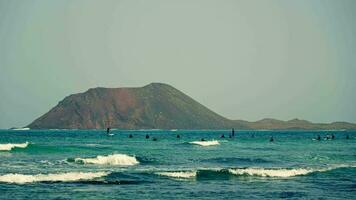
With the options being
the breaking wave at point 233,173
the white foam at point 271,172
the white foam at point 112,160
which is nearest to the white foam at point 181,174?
the breaking wave at point 233,173

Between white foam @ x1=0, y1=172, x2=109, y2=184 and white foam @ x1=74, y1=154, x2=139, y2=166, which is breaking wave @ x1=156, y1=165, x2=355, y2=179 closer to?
white foam @ x1=0, y1=172, x2=109, y2=184

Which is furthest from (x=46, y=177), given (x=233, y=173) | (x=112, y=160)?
(x=112, y=160)

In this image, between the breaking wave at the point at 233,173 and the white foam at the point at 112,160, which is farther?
the white foam at the point at 112,160

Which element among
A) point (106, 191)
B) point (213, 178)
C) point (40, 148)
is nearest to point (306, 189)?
point (213, 178)

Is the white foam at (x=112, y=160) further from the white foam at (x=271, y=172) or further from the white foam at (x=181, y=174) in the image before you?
the white foam at (x=271, y=172)

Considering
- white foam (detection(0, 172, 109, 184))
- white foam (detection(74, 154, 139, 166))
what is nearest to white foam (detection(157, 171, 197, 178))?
white foam (detection(0, 172, 109, 184))

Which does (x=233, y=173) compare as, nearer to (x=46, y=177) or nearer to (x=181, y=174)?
(x=181, y=174)

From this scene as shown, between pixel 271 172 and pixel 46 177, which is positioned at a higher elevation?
pixel 271 172

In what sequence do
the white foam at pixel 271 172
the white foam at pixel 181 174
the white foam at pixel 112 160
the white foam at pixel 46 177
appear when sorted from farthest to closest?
1. the white foam at pixel 112 160
2. the white foam at pixel 271 172
3. the white foam at pixel 181 174
4. the white foam at pixel 46 177

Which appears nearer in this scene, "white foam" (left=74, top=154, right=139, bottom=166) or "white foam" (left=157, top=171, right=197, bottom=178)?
"white foam" (left=157, top=171, right=197, bottom=178)

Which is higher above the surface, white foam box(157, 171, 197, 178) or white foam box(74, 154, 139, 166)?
white foam box(74, 154, 139, 166)

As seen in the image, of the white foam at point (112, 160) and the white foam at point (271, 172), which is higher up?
the white foam at point (112, 160)

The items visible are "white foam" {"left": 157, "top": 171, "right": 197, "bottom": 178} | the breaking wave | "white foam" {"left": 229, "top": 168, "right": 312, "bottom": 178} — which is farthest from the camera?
"white foam" {"left": 229, "top": 168, "right": 312, "bottom": 178}

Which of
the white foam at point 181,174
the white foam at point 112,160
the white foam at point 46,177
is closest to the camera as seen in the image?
the white foam at point 46,177
